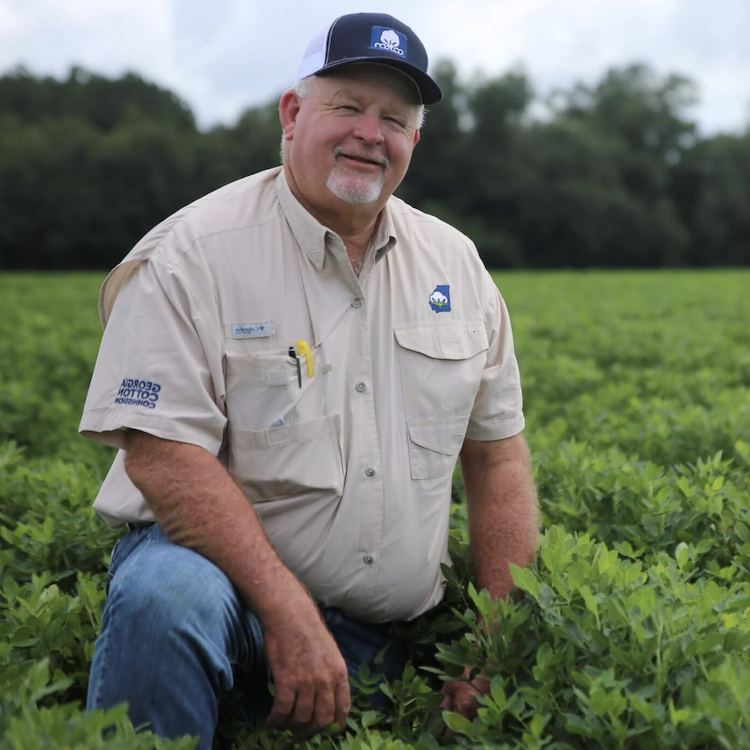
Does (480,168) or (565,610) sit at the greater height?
(480,168)

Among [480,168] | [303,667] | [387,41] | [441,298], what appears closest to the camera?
[303,667]

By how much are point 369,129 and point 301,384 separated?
82cm

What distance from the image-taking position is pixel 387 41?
2.97 m

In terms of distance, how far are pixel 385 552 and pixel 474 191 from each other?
66.2 metres

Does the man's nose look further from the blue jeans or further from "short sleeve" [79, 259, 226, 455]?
the blue jeans

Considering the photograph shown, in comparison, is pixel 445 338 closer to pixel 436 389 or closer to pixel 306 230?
pixel 436 389

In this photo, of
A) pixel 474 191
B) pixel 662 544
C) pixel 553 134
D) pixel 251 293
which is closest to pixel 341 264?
pixel 251 293

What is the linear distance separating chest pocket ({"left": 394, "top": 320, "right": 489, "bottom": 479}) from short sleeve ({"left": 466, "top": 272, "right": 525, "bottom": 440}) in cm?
9

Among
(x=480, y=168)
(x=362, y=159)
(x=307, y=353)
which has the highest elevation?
(x=480, y=168)

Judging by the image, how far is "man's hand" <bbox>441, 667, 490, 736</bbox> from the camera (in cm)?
264

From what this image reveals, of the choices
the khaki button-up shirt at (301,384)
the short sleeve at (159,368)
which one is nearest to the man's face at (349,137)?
the khaki button-up shirt at (301,384)

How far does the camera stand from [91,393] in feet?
8.94

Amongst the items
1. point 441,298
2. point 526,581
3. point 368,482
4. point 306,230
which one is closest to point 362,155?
point 306,230

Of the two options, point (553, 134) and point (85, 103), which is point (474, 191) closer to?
point (553, 134)
